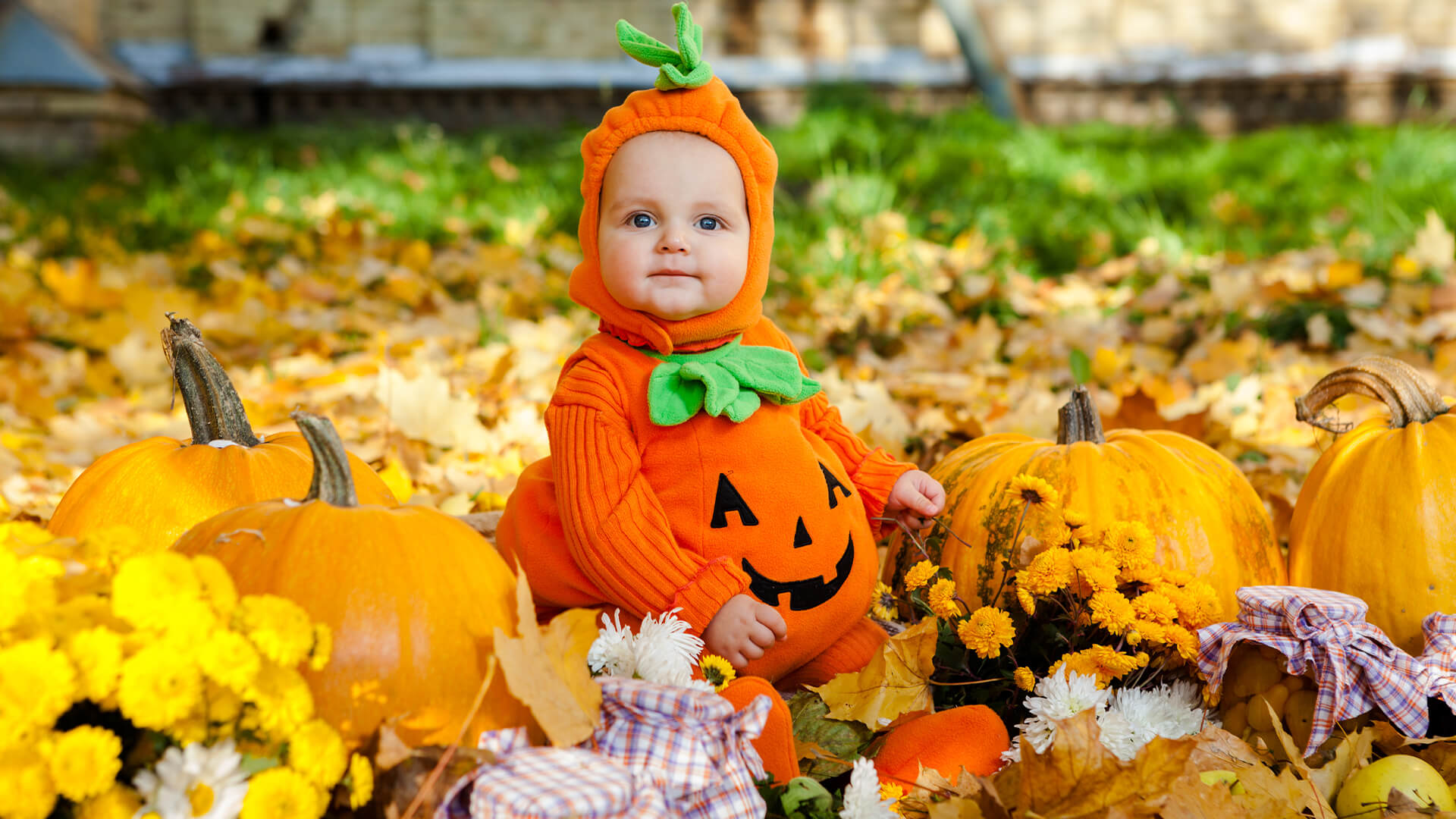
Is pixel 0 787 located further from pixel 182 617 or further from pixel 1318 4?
pixel 1318 4

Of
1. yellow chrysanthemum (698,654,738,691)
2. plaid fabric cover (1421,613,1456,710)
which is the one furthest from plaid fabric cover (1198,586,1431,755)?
yellow chrysanthemum (698,654,738,691)

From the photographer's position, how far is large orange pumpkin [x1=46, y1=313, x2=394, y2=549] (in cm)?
170

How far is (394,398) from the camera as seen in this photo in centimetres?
297

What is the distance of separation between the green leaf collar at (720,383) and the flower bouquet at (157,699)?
0.67 meters

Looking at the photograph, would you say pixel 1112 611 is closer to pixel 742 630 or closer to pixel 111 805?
pixel 742 630

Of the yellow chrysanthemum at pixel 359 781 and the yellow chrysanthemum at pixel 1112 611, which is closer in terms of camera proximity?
the yellow chrysanthemum at pixel 359 781

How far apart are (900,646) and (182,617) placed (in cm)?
100

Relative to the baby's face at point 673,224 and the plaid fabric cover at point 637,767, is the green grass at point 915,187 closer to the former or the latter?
the baby's face at point 673,224

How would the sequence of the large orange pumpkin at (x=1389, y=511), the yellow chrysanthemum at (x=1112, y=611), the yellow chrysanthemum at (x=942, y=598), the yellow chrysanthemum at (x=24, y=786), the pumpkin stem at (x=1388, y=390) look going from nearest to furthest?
1. the yellow chrysanthemum at (x=24, y=786)
2. the yellow chrysanthemum at (x=1112, y=611)
3. the yellow chrysanthemum at (x=942, y=598)
4. the large orange pumpkin at (x=1389, y=511)
5. the pumpkin stem at (x=1388, y=390)

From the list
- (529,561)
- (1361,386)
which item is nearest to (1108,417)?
(1361,386)

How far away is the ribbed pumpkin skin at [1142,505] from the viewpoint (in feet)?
6.15

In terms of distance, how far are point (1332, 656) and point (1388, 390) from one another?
562 mm

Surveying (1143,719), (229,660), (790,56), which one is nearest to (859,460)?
(1143,719)

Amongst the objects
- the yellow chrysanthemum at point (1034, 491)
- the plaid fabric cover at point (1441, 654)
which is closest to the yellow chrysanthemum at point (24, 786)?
the yellow chrysanthemum at point (1034, 491)
